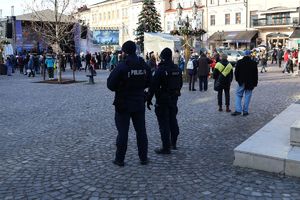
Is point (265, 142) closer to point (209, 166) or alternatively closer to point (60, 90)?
point (209, 166)

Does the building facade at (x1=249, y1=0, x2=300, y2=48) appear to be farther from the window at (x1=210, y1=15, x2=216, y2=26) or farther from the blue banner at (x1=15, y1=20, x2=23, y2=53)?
the blue banner at (x1=15, y1=20, x2=23, y2=53)

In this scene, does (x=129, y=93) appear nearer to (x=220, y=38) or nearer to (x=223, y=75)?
(x=223, y=75)

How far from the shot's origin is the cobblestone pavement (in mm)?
4879

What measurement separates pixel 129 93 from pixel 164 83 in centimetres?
94

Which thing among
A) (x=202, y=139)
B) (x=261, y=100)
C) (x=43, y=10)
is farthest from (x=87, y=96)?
Result: (x=43, y=10)

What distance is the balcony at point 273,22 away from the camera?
48.2 m

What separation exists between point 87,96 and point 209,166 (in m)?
9.59

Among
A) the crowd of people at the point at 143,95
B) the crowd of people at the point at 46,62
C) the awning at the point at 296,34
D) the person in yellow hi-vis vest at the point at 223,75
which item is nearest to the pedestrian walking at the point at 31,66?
the crowd of people at the point at 46,62

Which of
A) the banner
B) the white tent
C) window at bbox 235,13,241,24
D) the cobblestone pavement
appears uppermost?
window at bbox 235,13,241,24

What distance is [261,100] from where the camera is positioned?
1304 cm

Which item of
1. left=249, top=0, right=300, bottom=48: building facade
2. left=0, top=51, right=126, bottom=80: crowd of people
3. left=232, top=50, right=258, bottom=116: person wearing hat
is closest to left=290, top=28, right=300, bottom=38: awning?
left=249, top=0, right=300, bottom=48: building facade

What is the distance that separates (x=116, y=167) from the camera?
584 cm

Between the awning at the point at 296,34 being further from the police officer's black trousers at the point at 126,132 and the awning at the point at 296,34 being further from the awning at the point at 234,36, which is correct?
the police officer's black trousers at the point at 126,132

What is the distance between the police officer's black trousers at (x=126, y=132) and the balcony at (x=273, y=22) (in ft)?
148
